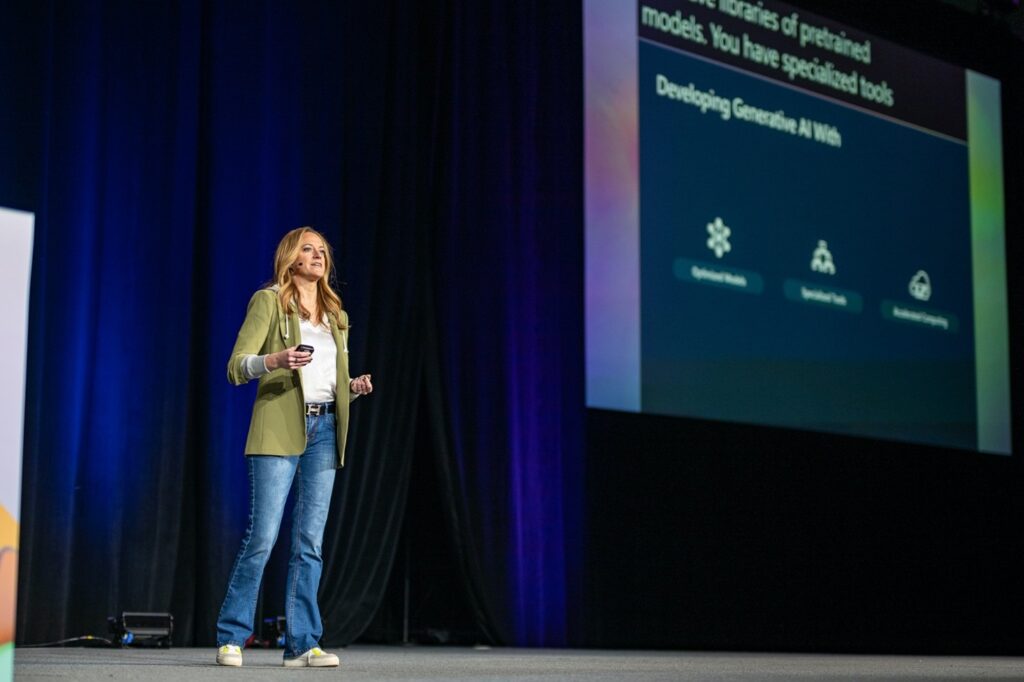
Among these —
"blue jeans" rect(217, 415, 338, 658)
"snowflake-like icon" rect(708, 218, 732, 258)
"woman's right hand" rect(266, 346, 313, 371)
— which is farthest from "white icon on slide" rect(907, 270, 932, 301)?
"woman's right hand" rect(266, 346, 313, 371)

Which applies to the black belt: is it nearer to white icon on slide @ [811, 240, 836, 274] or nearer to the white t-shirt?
the white t-shirt

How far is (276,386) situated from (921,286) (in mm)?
4656

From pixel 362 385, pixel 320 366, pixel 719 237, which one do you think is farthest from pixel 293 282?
pixel 719 237

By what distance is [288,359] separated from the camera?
9.65ft

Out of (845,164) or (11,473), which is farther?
(845,164)

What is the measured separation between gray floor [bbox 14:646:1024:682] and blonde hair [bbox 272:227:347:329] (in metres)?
0.88

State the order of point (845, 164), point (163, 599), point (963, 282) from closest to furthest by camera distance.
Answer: point (163, 599) < point (845, 164) < point (963, 282)

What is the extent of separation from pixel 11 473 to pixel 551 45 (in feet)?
15.5

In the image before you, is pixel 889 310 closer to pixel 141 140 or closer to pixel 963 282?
pixel 963 282

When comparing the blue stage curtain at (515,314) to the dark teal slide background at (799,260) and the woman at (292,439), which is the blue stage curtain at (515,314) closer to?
the dark teal slide background at (799,260)

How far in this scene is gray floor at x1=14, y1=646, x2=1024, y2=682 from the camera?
2.95 metres

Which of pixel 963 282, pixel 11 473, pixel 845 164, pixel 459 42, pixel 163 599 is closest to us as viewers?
pixel 11 473

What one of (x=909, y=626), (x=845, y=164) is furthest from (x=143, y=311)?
(x=909, y=626)

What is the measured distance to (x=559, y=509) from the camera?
575cm
